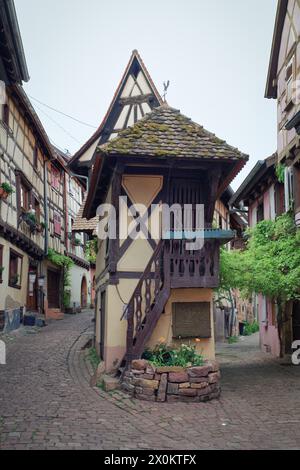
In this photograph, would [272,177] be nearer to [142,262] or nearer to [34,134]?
[142,262]

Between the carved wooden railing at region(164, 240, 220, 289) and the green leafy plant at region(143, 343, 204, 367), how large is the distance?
118cm

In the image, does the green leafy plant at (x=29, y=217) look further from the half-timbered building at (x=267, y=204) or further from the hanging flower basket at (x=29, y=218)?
the half-timbered building at (x=267, y=204)

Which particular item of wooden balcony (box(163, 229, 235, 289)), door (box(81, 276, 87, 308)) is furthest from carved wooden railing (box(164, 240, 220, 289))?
door (box(81, 276, 87, 308))

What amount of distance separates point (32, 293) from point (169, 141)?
12.3 metres

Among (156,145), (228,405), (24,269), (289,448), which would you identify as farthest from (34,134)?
(289,448)

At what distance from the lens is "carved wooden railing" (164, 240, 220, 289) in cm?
970

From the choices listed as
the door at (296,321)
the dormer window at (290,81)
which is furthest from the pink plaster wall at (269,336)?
the dormer window at (290,81)

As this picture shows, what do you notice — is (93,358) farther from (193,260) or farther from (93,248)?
(93,248)

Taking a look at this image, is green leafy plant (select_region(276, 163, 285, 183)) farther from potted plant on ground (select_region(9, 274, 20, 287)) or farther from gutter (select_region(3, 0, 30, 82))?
potted plant on ground (select_region(9, 274, 20, 287))

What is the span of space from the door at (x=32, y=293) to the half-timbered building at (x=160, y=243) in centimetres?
972

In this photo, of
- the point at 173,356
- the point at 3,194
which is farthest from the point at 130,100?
the point at 173,356

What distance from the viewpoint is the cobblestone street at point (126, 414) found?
20.1ft

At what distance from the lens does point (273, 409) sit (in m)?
8.22

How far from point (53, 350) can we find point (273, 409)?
710 centimetres
